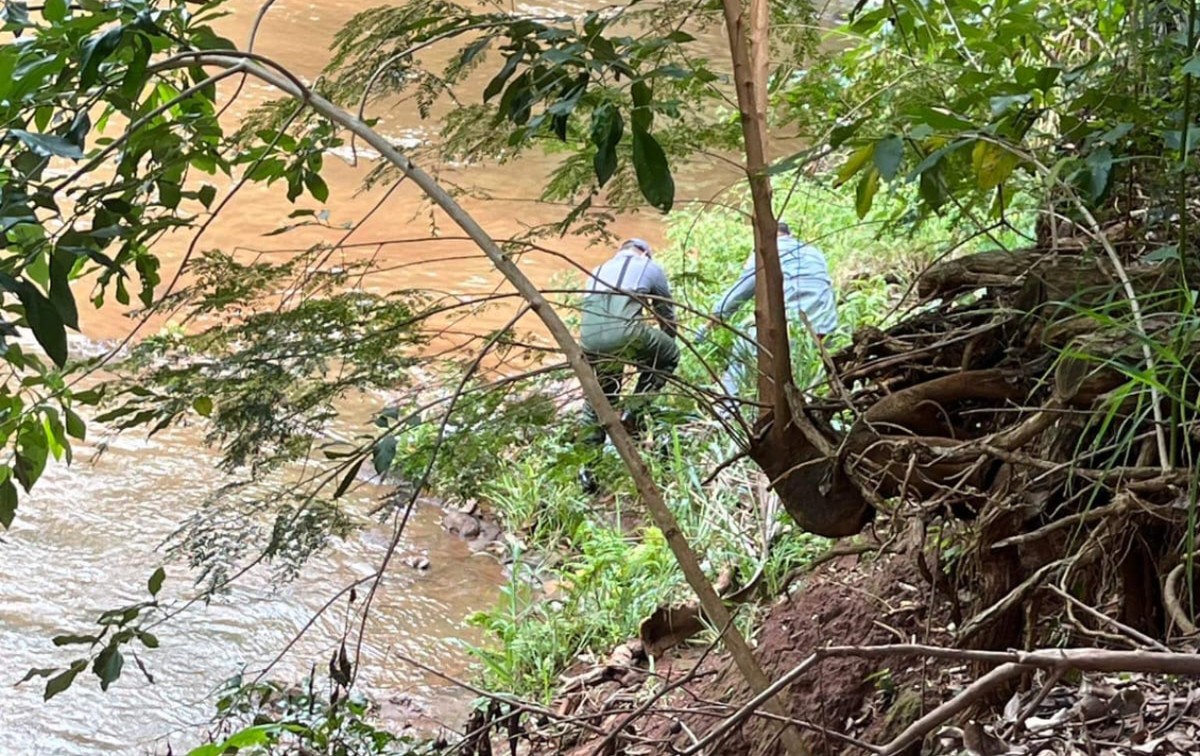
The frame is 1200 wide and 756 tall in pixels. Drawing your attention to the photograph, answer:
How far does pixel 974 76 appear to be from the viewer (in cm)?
157

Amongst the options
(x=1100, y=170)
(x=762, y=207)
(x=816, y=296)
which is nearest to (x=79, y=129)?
(x=762, y=207)

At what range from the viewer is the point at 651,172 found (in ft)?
4.53

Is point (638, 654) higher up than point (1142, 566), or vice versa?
point (1142, 566)

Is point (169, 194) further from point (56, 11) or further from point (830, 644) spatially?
point (830, 644)

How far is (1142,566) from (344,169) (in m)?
7.57

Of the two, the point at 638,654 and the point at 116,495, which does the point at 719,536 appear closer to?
the point at 638,654

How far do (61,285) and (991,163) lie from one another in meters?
1.13

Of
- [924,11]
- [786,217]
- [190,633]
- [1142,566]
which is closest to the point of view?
[1142,566]

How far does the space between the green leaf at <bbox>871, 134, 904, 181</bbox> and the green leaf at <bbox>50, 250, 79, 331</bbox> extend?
2.90 feet

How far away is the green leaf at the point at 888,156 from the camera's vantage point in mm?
1258

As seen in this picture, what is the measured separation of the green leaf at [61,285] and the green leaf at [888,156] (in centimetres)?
88

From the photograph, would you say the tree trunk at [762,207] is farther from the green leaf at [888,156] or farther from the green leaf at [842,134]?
the green leaf at [888,156]

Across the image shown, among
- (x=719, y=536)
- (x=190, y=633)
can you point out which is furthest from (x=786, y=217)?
(x=190, y=633)

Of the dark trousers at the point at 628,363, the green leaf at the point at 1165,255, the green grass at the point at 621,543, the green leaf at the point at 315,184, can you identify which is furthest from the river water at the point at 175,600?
the green leaf at the point at 1165,255
